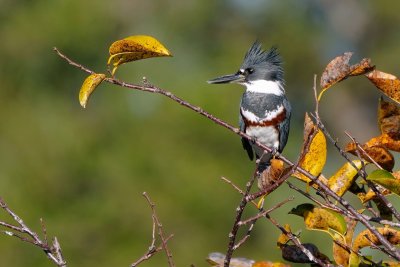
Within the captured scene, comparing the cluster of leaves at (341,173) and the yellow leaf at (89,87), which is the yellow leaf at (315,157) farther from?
the yellow leaf at (89,87)

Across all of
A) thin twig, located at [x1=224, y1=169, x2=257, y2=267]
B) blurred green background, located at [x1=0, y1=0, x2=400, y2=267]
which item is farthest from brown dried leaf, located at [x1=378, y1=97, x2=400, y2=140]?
blurred green background, located at [x1=0, y1=0, x2=400, y2=267]

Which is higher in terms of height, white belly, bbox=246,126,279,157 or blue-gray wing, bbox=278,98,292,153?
blue-gray wing, bbox=278,98,292,153

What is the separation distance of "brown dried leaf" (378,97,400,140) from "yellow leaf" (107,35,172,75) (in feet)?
1.49

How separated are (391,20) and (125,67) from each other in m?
4.25

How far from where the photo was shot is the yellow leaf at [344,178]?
80.7 inches

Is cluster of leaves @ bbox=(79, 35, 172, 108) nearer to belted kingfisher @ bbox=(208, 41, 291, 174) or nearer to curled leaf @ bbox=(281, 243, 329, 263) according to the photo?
curled leaf @ bbox=(281, 243, 329, 263)

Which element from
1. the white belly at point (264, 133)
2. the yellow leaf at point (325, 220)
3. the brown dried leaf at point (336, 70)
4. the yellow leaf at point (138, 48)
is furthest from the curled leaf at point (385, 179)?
the white belly at point (264, 133)

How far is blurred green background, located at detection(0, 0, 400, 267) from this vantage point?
26.5 ft

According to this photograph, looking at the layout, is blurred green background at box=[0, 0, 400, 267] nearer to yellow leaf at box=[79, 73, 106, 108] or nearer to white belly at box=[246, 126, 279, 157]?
white belly at box=[246, 126, 279, 157]

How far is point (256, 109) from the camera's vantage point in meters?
3.51

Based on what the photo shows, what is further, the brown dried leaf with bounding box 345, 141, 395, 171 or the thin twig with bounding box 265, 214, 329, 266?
the brown dried leaf with bounding box 345, 141, 395, 171

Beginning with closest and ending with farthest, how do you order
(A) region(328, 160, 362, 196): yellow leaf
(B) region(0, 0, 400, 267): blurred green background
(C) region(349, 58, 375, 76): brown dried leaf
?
(C) region(349, 58, 375, 76): brown dried leaf → (A) region(328, 160, 362, 196): yellow leaf → (B) region(0, 0, 400, 267): blurred green background

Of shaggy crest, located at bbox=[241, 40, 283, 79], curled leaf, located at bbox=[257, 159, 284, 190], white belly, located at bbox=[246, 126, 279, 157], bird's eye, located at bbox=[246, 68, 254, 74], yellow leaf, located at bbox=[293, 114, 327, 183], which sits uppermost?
shaggy crest, located at bbox=[241, 40, 283, 79]

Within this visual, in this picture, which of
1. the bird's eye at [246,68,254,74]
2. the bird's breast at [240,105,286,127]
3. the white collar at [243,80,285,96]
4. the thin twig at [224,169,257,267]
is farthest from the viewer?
the bird's eye at [246,68,254,74]
